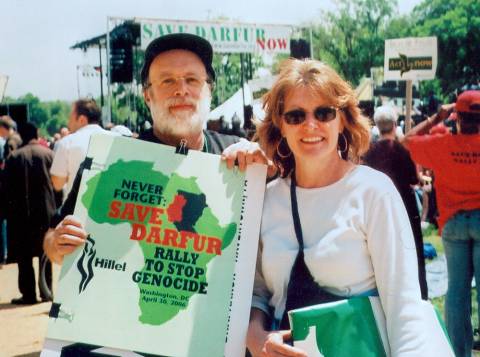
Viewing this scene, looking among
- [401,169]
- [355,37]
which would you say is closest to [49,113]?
[355,37]

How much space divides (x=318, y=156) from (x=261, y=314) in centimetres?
58

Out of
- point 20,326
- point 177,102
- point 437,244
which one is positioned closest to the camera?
point 177,102

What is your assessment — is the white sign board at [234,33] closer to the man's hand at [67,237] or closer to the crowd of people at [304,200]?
the crowd of people at [304,200]

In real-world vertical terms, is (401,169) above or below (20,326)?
above

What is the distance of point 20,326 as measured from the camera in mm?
6902

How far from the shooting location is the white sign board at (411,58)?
872 centimetres

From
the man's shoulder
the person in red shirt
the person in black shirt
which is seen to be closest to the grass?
the person in black shirt

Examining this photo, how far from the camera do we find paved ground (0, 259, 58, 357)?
610cm

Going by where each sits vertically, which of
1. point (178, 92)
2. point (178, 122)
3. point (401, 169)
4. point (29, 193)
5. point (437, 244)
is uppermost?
point (178, 92)

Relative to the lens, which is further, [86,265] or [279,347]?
[86,265]

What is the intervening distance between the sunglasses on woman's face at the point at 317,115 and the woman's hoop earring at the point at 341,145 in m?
0.19

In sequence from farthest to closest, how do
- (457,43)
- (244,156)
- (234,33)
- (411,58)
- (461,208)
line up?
(457,43), (234,33), (411,58), (461,208), (244,156)

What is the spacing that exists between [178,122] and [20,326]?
5.07 metres

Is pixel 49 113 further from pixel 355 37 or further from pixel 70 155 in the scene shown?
pixel 70 155
